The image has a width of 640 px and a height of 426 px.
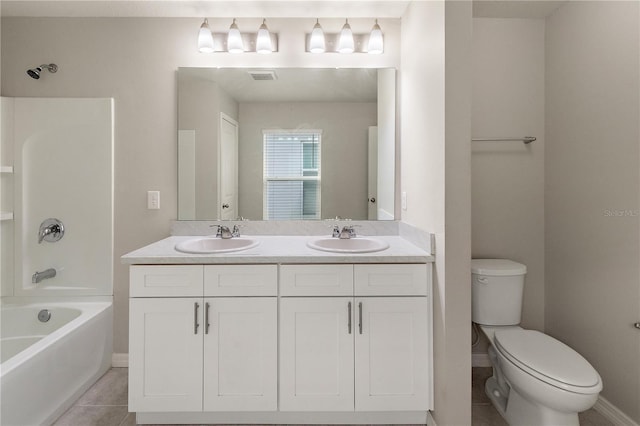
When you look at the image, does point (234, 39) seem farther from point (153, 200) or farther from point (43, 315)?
point (43, 315)

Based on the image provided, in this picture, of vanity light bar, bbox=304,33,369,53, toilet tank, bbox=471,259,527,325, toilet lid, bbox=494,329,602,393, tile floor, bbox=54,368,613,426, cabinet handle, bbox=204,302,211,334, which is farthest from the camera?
vanity light bar, bbox=304,33,369,53

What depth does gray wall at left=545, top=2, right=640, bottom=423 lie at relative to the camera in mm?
1727

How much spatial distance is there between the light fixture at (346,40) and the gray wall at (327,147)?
34 centimetres

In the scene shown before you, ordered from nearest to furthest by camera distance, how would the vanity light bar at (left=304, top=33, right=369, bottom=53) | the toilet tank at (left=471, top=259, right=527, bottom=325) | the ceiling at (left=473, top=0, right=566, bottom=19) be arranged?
the toilet tank at (left=471, top=259, right=527, bottom=325)
the ceiling at (left=473, top=0, right=566, bottom=19)
the vanity light bar at (left=304, top=33, right=369, bottom=53)

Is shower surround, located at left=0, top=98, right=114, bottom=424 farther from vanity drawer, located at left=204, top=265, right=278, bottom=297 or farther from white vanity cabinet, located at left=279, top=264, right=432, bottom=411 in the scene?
white vanity cabinet, located at left=279, top=264, right=432, bottom=411

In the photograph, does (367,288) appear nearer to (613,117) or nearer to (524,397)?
(524,397)

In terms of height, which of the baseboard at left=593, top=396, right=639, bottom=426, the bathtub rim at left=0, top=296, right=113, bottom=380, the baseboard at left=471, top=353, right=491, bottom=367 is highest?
the bathtub rim at left=0, top=296, right=113, bottom=380

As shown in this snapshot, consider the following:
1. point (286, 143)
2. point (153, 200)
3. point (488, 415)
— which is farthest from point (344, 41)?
point (488, 415)

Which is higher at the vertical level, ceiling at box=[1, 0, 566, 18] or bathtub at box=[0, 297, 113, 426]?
ceiling at box=[1, 0, 566, 18]

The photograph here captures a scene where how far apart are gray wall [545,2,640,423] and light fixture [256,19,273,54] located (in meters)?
1.79

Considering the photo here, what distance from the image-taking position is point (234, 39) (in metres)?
2.25

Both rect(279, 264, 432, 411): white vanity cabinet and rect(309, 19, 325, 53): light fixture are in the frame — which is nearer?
rect(279, 264, 432, 411): white vanity cabinet

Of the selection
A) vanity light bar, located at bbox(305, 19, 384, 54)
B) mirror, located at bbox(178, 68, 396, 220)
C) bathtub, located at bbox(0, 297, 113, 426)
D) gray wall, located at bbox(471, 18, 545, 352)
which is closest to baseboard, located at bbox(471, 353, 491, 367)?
gray wall, located at bbox(471, 18, 545, 352)

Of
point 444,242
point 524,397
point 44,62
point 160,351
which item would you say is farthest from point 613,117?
point 44,62
